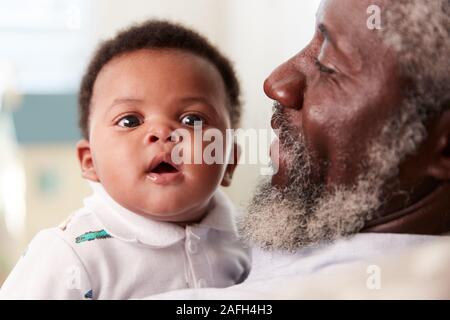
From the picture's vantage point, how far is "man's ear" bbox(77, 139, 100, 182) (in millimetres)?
990

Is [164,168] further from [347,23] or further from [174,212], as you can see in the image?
[347,23]

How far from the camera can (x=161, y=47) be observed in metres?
0.92

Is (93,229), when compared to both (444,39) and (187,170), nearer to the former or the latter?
(187,170)

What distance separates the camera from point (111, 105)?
2.99ft

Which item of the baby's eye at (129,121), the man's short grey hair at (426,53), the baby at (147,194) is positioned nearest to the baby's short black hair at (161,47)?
the baby at (147,194)

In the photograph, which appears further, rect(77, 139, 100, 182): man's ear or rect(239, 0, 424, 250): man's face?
rect(77, 139, 100, 182): man's ear

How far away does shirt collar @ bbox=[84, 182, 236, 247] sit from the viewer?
0.89m

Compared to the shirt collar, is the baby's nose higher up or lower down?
higher up

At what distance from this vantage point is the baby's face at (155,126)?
868 mm

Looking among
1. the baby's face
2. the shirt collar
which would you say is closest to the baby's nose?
the baby's face

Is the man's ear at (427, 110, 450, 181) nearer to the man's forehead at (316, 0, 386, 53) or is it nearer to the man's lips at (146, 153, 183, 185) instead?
the man's forehead at (316, 0, 386, 53)

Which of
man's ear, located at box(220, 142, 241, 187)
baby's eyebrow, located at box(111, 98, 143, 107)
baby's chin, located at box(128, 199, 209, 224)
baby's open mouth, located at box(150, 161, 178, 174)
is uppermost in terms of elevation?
baby's eyebrow, located at box(111, 98, 143, 107)

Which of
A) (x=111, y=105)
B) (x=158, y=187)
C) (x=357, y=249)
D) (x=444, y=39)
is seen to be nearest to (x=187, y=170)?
(x=158, y=187)

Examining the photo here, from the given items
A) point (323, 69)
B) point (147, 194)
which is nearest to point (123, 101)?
point (147, 194)
